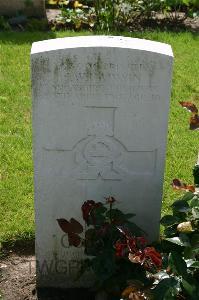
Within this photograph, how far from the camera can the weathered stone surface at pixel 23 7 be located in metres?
7.61

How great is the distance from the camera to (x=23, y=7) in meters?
7.68

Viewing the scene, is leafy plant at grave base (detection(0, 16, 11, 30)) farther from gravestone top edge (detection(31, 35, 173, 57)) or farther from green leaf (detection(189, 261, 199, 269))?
green leaf (detection(189, 261, 199, 269))

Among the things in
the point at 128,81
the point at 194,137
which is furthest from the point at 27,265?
the point at 194,137

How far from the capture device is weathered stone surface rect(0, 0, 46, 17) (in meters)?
7.61

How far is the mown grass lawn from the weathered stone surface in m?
0.67

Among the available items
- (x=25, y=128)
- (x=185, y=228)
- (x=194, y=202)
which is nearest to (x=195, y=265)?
(x=185, y=228)

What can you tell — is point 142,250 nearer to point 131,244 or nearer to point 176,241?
point 131,244

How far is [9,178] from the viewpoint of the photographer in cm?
443

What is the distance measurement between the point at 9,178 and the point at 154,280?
6.27 feet

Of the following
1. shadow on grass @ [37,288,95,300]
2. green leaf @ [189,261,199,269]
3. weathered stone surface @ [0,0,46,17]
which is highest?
weathered stone surface @ [0,0,46,17]

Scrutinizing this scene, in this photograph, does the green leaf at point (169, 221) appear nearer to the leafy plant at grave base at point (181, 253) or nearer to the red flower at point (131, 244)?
the leafy plant at grave base at point (181, 253)

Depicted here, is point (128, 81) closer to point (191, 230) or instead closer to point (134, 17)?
point (191, 230)

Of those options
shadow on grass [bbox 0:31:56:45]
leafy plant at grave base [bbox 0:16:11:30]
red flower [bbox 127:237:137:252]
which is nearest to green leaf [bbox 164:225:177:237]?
red flower [bbox 127:237:137:252]

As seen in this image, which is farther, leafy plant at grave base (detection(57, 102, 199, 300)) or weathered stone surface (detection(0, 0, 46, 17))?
weathered stone surface (detection(0, 0, 46, 17))
